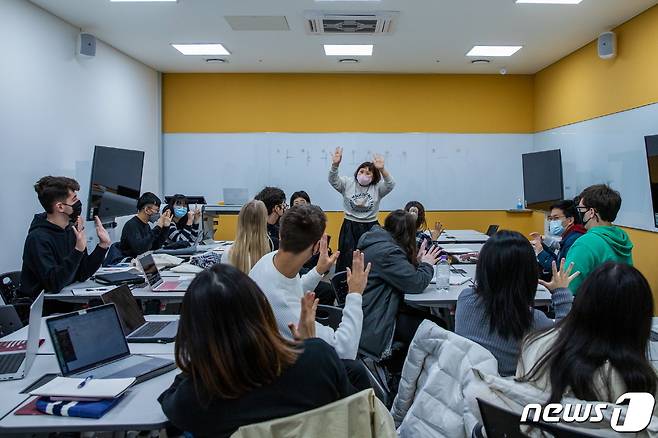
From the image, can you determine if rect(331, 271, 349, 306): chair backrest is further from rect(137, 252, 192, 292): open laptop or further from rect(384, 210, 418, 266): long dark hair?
rect(137, 252, 192, 292): open laptop

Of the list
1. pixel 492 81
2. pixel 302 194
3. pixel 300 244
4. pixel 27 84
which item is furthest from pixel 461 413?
pixel 492 81

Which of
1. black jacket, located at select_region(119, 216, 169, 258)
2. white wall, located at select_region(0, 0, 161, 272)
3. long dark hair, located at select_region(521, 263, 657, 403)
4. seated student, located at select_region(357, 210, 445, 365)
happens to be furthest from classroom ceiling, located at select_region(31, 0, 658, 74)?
long dark hair, located at select_region(521, 263, 657, 403)

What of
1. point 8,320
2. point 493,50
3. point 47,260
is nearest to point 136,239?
point 47,260

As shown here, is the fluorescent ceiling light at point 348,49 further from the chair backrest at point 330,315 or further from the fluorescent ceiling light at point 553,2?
the chair backrest at point 330,315

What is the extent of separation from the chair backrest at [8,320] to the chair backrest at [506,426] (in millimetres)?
2537

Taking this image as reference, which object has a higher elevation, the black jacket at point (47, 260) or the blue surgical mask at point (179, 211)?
the blue surgical mask at point (179, 211)

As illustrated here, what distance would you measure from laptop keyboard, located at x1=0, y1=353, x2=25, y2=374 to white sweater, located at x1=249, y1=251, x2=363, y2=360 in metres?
0.99

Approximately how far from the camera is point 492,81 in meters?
8.14

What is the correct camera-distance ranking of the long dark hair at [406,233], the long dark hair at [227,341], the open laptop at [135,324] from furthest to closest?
the long dark hair at [406,233]
the open laptop at [135,324]
the long dark hair at [227,341]

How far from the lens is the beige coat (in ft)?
4.32

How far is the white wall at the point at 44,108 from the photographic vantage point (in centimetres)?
463

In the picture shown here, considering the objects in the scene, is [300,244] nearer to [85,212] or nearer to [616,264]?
[616,264]

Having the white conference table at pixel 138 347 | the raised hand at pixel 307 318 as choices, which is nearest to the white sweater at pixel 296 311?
the raised hand at pixel 307 318

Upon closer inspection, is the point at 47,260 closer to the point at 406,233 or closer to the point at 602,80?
the point at 406,233
